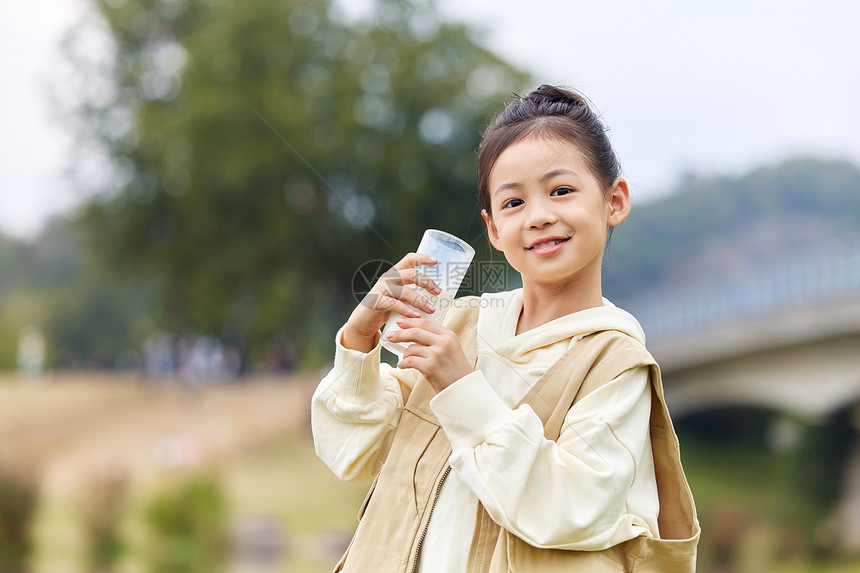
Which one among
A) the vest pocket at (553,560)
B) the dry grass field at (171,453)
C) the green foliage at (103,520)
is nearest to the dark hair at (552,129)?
the vest pocket at (553,560)

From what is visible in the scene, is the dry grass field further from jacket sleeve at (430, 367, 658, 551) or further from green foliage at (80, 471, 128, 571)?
jacket sleeve at (430, 367, 658, 551)

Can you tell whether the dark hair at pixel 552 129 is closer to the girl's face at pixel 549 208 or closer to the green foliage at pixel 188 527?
the girl's face at pixel 549 208

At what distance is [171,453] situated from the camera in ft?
48.9

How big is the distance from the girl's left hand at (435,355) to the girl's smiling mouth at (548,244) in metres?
0.21

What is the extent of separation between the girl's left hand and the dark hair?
0.31 m

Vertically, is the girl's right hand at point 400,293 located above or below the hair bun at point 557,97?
below

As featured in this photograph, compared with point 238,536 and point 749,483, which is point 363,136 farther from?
point 749,483

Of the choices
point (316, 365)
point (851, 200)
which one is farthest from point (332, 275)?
point (851, 200)

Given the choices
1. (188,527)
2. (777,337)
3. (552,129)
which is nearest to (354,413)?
(552,129)

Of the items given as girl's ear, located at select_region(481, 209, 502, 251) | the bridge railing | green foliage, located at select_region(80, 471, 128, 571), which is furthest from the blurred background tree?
girl's ear, located at select_region(481, 209, 502, 251)

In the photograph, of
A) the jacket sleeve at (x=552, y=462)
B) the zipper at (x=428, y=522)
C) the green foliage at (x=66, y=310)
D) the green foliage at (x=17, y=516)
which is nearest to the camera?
the jacket sleeve at (x=552, y=462)

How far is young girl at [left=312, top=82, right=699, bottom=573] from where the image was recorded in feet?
4.15

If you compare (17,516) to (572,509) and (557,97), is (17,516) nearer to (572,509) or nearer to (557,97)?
(557,97)

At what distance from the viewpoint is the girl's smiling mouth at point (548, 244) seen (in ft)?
4.77
